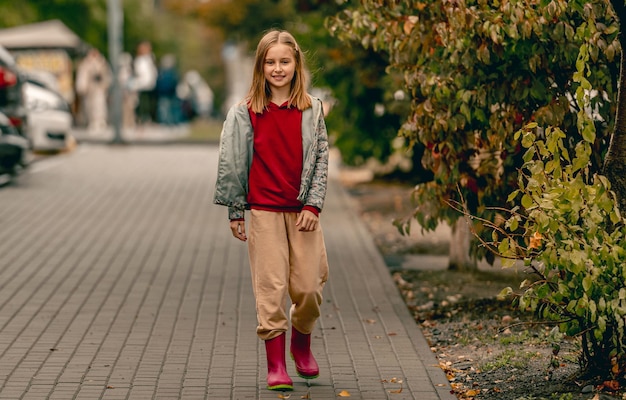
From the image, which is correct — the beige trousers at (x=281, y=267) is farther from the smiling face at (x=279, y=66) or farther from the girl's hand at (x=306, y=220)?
the smiling face at (x=279, y=66)

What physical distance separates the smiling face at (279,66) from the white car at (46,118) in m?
15.3

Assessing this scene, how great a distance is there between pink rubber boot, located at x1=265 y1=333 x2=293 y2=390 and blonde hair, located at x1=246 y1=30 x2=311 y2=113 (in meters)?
1.14

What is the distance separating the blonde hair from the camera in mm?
6301

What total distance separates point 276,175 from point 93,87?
26340mm

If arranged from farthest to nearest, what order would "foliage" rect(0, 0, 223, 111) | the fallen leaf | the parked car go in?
"foliage" rect(0, 0, 223, 111) → the parked car → the fallen leaf

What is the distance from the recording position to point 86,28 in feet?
144

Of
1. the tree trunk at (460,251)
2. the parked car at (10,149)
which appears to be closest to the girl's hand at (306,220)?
the tree trunk at (460,251)

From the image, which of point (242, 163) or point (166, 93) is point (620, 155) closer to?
point (242, 163)

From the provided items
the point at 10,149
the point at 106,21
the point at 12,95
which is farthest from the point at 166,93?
the point at 10,149

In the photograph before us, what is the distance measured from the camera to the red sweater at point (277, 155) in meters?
6.32

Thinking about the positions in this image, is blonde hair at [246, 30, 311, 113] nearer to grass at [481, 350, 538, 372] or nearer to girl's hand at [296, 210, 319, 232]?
girl's hand at [296, 210, 319, 232]

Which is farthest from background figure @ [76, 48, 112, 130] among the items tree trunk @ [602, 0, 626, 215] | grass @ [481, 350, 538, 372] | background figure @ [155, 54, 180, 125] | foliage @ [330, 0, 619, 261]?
tree trunk @ [602, 0, 626, 215]

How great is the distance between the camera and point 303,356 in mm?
6648

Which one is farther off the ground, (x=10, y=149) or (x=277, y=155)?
(x=277, y=155)
